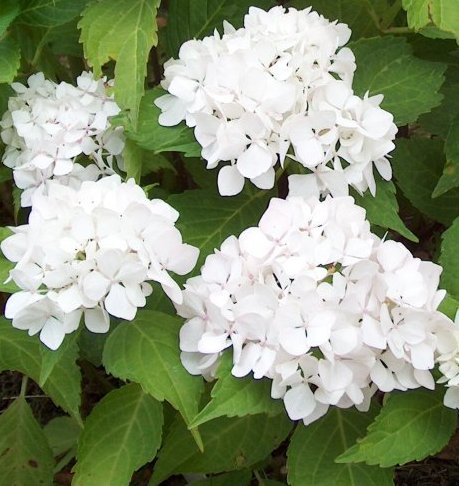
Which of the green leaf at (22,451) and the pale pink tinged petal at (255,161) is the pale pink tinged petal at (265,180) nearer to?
the pale pink tinged petal at (255,161)

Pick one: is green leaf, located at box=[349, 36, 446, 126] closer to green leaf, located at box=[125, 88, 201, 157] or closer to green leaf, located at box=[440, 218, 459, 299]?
green leaf, located at box=[440, 218, 459, 299]

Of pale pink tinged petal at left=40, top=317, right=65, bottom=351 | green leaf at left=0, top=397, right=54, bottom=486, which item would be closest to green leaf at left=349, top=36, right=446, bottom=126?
pale pink tinged petal at left=40, top=317, right=65, bottom=351

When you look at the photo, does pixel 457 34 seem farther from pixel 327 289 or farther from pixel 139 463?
pixel 139 463

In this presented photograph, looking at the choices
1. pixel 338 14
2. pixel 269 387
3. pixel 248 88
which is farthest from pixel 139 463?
pixel 338 14

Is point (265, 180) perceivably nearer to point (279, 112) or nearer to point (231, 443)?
point (279, 112)

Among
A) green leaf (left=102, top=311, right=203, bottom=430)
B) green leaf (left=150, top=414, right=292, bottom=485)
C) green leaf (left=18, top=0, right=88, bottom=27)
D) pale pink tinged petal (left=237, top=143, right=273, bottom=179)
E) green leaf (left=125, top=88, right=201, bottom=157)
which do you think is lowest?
green leaf (left=150, top=414, right=292, bottom=485)

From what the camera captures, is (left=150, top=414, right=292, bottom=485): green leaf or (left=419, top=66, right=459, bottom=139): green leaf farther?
(left=419, top=66, right=459, bottom=139): green leaf

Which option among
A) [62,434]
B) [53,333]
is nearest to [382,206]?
[53,333]
